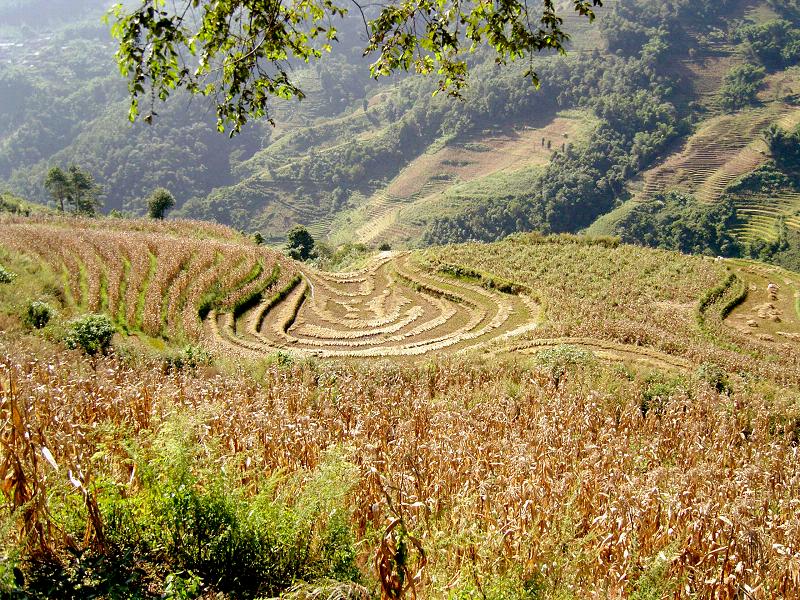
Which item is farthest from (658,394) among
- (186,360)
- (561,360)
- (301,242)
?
(301,242)

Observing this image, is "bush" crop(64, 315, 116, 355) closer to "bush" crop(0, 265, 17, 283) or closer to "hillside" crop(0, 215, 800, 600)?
"hillside" crop(0, 215, 800, 600)

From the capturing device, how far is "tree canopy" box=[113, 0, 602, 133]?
4738 mm

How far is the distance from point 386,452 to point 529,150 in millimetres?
133967

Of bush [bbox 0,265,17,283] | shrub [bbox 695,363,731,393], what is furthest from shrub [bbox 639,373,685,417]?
bush [bbox 0,265,17,283]

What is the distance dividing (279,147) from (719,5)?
130354mm

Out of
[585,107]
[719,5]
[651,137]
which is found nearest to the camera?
[651,137]

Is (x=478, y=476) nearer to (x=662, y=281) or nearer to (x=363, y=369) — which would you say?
(x=363, y=369)

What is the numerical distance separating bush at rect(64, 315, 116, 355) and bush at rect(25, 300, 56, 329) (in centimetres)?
94

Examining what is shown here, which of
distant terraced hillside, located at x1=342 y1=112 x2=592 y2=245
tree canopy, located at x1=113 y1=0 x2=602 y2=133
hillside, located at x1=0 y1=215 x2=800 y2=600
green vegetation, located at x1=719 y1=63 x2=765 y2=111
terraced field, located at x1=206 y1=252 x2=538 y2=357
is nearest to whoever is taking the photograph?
hillside, located at x1=0 y1=215 x2=800 y2=600

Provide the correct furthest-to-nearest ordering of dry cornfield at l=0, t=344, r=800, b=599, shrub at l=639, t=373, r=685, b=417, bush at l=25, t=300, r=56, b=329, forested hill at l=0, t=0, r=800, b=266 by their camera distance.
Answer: forested hill at l=0, t=0, r=800, b=266
bush at l=25, t=300, r=56, b=329
shrub at l=639, t=373, r=685, b=417
dry cornfield at l=0, t=344, r=800, b=599

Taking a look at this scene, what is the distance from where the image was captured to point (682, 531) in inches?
164

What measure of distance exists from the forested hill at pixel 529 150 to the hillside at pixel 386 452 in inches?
2666

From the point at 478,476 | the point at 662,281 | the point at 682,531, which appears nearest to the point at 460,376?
the point at 478,476

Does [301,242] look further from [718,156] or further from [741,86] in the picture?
[741,86]
